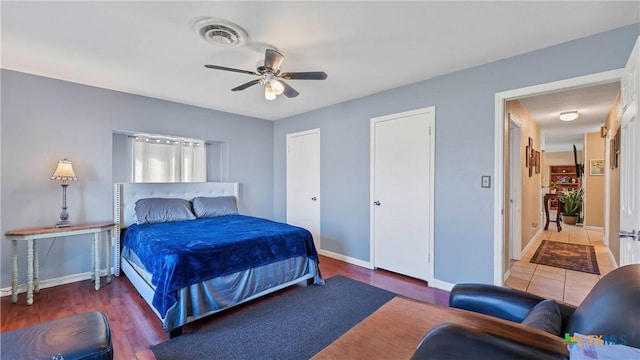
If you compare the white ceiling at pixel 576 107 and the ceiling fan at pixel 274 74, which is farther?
the white ceiling at pixel 576 107

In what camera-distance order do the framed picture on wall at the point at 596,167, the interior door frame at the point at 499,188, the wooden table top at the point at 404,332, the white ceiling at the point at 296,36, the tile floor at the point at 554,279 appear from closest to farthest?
the wooden table top at the point at 404,332 < the white ceiling at the point at 296,36 < the interior door frame at the point at 499,188 < the tile floor at the point at 554,279 < the framed picture on wall at the point at 596,167

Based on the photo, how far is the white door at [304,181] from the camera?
4.56 metres

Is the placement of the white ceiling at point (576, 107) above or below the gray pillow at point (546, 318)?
above

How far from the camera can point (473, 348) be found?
2.48 ft

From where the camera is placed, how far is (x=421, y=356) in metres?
0.76

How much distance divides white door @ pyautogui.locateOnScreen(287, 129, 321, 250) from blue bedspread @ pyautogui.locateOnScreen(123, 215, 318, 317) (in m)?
1.26

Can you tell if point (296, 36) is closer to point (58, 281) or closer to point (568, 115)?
point (58, 281)

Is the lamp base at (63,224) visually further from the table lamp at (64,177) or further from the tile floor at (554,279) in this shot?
the tile floor at (554,279)

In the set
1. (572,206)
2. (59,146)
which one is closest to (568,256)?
(572,206)

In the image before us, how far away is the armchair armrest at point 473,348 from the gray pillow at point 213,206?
150 inches

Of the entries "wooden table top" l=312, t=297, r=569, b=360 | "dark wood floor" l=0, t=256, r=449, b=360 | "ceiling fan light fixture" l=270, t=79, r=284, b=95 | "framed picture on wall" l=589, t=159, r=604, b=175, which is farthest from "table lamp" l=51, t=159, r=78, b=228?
"framed picture on wall" l=589, t=159, r=604, b=175

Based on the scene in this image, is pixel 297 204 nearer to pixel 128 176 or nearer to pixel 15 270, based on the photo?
pixel 128 176

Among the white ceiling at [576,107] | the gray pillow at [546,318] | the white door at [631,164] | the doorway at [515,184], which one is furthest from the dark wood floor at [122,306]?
the white ceiling at [576,107]

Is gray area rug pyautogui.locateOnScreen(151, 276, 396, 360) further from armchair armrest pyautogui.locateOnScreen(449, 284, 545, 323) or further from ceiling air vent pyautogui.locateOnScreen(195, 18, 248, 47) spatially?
ceiling air vent pyautogui.locateOnScreen(195, 18, 248, 47)
